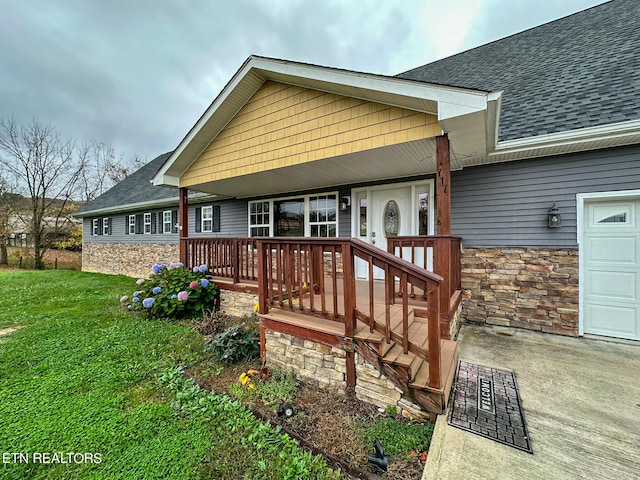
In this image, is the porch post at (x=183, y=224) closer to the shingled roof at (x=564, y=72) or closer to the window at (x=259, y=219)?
the window at (x=259, y=219)

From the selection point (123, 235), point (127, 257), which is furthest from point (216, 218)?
point (123, 235)

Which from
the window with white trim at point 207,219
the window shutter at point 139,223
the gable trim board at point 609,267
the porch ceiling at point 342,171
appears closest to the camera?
the gable trim board at point 609,267

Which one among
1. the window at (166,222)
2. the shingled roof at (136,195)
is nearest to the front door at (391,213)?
the shingled roof at (136,195)

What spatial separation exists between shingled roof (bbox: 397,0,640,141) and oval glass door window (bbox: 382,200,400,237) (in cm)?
210

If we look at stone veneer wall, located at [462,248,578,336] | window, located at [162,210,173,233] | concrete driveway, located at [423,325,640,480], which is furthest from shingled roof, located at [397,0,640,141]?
window, located at [162,210,173,233]

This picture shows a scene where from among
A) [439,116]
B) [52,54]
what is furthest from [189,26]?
[439,116]

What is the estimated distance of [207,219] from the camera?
9000 mm

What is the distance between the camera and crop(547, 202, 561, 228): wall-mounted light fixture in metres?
4.02

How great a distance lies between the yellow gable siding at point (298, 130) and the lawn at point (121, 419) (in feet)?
10.8

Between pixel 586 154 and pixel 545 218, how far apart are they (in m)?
1.02

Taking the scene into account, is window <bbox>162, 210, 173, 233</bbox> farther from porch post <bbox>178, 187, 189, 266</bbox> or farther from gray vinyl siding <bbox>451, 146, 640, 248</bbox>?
gray vinyl siding <bbox>451, 146, 640, 248</bbox>

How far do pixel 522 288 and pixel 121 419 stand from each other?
5.45 meters

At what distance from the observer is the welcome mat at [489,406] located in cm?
191

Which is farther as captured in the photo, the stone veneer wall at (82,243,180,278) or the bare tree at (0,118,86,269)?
the bare tree at (0,118,86,269)
